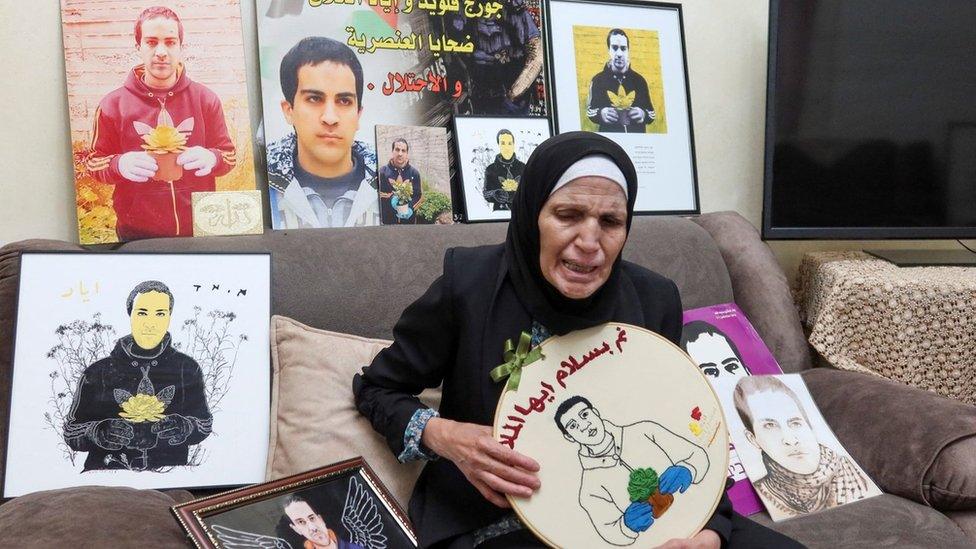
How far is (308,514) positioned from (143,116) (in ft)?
3.42

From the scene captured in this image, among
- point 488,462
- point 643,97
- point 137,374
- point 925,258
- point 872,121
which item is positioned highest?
point 643,97

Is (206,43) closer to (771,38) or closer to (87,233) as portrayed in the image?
(87,233)

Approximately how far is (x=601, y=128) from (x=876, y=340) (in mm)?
946

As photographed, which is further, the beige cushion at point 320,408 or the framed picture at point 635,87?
the framed picture at point 635,87

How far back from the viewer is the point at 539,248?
1.33m

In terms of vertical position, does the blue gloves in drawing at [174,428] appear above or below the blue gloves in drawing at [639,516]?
above

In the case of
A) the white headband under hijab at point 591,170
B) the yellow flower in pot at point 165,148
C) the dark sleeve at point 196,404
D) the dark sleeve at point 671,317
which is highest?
the yellow flower in pot at point 165,148

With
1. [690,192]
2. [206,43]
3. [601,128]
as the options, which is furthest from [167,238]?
[690,192]

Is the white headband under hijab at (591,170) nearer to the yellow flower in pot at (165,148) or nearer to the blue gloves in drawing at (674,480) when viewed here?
the blue gloves in drawing at (674,480)

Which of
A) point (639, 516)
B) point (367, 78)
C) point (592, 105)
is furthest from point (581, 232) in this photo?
point (592, 105)

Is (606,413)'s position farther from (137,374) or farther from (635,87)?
(635,87)

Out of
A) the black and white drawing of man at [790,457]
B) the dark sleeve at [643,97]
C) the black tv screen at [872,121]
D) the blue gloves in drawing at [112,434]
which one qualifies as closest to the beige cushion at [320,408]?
the blue gloves in drawing at [112,434]

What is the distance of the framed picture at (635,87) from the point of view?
227 cm

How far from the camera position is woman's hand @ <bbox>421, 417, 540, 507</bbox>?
1207mm
